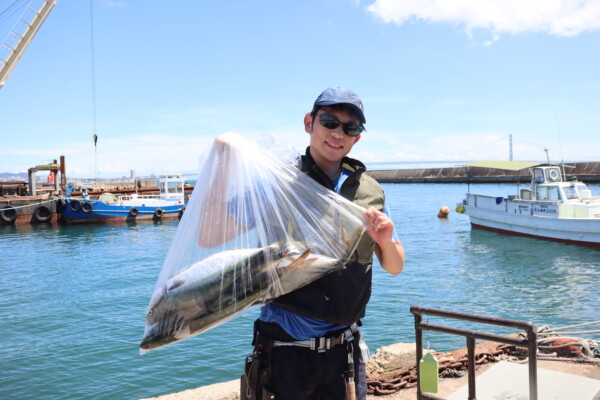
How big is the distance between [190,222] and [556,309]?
1237 cm

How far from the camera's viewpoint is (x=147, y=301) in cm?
1304

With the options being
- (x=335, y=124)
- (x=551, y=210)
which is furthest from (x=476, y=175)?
(x=335, y=124)

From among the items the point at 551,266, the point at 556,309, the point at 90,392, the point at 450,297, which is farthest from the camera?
the point at 551,266

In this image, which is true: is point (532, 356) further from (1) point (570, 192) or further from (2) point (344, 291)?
(1) point (570, 192)

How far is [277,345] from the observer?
2129 millimetres

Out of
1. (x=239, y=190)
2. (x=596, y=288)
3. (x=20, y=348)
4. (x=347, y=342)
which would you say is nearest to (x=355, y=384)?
(x=347, y=342)

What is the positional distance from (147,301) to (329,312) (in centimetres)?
1198

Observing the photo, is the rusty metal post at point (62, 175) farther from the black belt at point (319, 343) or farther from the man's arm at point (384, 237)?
the man's arm at point (384, 237)

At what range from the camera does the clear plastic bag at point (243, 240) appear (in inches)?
76.2

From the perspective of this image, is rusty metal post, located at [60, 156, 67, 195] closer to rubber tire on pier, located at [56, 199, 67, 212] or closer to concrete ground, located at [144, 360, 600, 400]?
rubber tire on pier, located at [56, 199, 67, 212]

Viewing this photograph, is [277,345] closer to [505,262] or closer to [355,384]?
[355,384]

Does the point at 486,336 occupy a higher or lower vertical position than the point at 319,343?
lower

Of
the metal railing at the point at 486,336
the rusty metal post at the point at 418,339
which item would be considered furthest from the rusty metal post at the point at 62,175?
the metal railing at the point at 486,336

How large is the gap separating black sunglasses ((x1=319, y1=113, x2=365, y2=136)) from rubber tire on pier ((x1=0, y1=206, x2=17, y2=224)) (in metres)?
35.6
